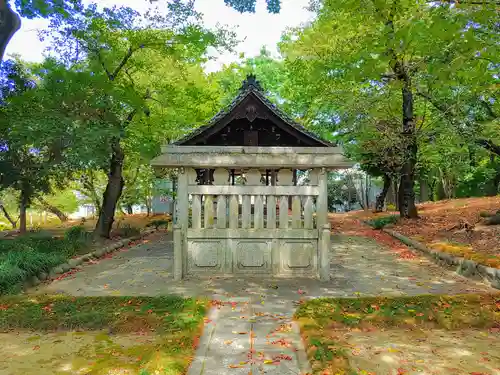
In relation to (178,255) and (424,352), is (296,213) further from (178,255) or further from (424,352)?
(424,352)

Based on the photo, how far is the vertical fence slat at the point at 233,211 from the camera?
27.2 feet

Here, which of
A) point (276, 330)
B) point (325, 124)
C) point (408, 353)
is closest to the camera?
point (408, 353)

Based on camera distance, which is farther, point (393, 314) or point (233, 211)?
point (233, 211)

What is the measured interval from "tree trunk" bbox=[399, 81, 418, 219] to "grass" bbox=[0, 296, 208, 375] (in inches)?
479

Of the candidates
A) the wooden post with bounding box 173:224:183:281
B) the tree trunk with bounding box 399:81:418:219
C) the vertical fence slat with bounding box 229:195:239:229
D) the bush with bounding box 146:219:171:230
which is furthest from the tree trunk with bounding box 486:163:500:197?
the wooden post with bounding box 173:224:183:281

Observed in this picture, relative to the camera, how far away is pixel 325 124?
20.5m

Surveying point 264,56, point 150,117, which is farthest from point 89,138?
point 264,56

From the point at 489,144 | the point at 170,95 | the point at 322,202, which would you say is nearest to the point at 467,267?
the point at 322,202

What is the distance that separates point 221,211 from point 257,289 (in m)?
1.96

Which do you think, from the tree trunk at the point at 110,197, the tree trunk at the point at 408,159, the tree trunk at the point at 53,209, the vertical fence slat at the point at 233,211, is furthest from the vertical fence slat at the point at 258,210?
the tree trunk at the point at 53,209

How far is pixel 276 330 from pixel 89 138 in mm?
8483

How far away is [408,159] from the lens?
15.9 meters

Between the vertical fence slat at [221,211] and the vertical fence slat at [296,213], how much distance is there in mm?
1598

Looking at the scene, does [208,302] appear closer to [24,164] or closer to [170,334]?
[170,334]
